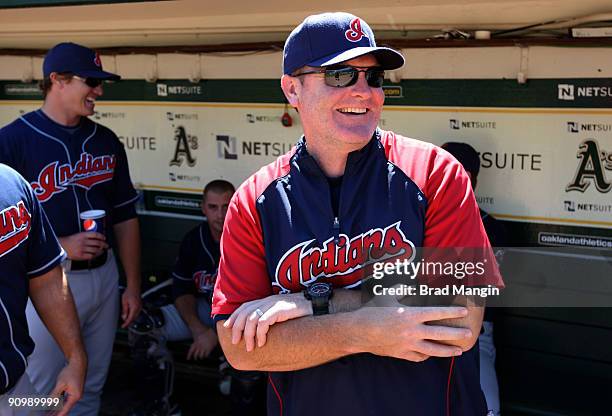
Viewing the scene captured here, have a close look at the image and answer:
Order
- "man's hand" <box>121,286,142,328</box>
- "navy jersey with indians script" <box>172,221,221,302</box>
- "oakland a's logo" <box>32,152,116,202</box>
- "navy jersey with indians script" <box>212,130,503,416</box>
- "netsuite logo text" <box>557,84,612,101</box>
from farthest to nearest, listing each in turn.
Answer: "navy jersey with indians script" <box>172,221,221,302</box> < "man's hand" <box>121,286,142,328</box> < "oakland a's logo" <box>32,152,116,202</box> < "netsuite logo text" <box>557,84,612,101</box> < "navy jersey with indians script" <box>212,130,503,416</box>

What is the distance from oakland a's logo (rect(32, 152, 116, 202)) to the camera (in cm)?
309

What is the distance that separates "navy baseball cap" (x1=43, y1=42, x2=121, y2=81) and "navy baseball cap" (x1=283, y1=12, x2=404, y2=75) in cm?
180

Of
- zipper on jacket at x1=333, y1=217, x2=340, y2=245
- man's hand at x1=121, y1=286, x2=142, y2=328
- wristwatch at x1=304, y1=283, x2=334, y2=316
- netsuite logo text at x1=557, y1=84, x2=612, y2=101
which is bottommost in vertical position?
man's hand at x1=121, y1=286, x2=142, y2=328

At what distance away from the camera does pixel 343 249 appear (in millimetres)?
1581

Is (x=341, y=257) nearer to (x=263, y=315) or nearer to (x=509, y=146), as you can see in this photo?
(x=263, y=315)

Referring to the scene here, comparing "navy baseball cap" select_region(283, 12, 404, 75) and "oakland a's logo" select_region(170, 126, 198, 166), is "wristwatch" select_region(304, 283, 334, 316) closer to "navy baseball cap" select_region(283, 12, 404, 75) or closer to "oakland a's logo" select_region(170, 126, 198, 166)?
"navy baseball cap" select_region(283, 12, 404, 75)

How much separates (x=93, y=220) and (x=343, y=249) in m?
1.80

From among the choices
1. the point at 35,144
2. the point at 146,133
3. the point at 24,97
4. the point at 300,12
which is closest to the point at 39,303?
the point at 35,144

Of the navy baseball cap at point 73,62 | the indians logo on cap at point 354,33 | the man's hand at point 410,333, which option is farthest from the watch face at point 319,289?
the navy baseball cap at point 73,62

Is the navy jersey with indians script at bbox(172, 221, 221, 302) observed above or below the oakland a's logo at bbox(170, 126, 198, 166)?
below

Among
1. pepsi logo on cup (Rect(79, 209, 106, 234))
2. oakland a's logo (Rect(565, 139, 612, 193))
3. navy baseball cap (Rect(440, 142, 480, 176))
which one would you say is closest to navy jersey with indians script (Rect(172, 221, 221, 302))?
pepsi logo on cup (Rect(79, 209, 106, 234))

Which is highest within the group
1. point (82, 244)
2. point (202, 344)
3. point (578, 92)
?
point (578, 92)

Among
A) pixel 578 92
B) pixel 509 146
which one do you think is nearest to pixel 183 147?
pixel 509 146

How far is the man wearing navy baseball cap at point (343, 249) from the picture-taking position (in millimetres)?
1494
